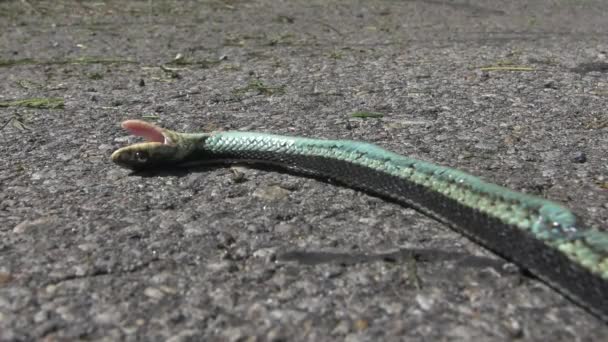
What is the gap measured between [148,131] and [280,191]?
631mm

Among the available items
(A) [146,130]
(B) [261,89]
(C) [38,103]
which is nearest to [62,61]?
(C) [38,103]

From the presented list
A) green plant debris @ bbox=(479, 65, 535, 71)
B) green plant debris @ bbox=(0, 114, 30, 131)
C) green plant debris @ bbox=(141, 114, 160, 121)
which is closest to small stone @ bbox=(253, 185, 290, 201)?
green plant debris @ bbox=(141, 114, 160, 121)

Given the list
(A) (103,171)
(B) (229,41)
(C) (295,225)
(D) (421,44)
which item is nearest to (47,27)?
(B) (229,41)

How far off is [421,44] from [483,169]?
2.46 metres

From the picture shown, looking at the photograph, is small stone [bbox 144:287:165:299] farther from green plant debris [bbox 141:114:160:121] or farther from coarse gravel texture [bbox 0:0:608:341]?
green plant debris [bbox 141:114:160:121]

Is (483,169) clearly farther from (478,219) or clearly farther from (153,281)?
(153,281)

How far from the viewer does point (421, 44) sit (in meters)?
4.62

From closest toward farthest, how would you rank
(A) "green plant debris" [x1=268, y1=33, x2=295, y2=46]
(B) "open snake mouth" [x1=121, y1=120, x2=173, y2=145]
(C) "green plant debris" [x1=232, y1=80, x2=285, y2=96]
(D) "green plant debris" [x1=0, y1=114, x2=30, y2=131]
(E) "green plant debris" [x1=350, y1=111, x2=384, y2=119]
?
(B) "open snake mouth" [x1=121, y1=120, x2=173, y2=145] → (D) "green plant debris" [x1=0, y1=114, x2=30, y2=131] → (E) "green plant debris" [x1=350, y1=111, x2=384, y2=119] → (C) "green plant debris" [x1=232, y1=80, x2=285, y2=96] → (A) "green plant debris" [x1=268, y1=33, x2=295, y2=46]

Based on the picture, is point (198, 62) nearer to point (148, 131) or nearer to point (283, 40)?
point (283, 40)

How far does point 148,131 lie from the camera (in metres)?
2.50

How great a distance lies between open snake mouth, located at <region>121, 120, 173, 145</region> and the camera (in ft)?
7.91

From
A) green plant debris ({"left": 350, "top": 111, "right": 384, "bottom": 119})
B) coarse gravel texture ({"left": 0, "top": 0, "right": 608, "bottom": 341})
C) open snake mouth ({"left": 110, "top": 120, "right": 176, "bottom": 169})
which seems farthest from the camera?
green plant debris ({"left": 350, "top": 111, "right": 384, "bottom": 119})

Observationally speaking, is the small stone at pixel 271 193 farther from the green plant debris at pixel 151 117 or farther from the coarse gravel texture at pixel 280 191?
the green plant debris at pixel 151 117

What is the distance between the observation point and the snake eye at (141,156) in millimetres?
2315
